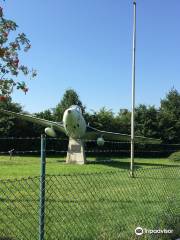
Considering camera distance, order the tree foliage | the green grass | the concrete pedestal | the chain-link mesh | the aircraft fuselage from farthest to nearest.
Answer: the tree foliage < the concrete pedestal < the aircraft fuselage < the green grass < the chain-link mesh

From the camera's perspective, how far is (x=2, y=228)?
7332 mm

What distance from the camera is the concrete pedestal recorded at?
30.0 m

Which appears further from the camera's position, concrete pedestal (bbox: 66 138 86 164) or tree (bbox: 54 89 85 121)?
tree (bbox: 54 89 85 121)

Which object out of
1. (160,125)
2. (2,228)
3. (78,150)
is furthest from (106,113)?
(2,228)

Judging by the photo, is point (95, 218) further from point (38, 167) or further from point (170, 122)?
point (170, 122)

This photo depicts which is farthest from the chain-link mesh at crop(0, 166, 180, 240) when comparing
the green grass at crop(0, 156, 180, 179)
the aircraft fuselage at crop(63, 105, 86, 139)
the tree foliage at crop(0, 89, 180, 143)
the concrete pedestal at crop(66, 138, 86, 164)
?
the tree foliage at crop(0, 89, 180, 143)

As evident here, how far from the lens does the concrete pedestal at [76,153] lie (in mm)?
30016

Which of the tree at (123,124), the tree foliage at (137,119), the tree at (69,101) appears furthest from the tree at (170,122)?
the tree at (69,101)

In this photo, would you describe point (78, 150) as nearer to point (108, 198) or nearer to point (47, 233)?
point (108, 198)

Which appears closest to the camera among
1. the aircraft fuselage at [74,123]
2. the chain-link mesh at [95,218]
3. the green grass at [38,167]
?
the chain-link mesh at [95,218]

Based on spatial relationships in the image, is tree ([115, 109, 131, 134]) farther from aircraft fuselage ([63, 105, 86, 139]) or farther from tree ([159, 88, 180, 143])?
aircraft fuselage ([63, 105, 86, 139])

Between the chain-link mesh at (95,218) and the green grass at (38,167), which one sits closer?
the chain-link mesh at (95,218)

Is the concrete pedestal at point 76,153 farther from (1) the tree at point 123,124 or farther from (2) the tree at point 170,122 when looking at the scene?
(2) the tree at point 170,122

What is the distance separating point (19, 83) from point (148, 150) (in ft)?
128
